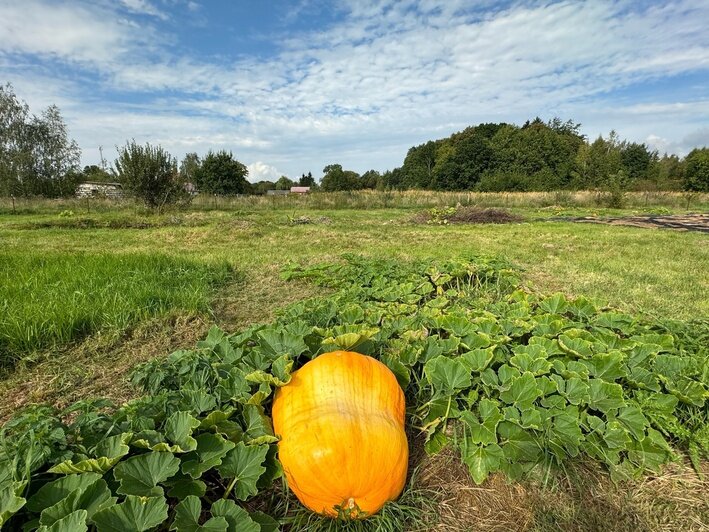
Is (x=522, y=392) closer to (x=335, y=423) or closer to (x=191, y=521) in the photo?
(x=335, y=423)

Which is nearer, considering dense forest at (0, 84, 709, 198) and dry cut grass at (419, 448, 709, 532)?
dry cut grass at (419, 448, 709, 532)

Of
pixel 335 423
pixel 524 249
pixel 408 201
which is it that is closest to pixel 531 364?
pixel 335 423

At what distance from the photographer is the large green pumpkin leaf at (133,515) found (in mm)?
1047

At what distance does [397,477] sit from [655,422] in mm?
1226

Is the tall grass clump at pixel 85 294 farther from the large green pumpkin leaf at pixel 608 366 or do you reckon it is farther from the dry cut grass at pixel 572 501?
the large green pumpkin leaf at pixel 608 366

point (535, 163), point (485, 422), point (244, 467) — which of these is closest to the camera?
point (244, 467)

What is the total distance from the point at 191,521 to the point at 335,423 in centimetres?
55

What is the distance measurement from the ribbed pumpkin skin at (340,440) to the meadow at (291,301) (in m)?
0.14

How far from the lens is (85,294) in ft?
11.8

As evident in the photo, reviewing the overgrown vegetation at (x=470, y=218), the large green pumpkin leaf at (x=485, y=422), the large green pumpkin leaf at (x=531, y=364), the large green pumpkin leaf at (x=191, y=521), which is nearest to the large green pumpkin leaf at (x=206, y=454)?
the large green pumpkin leaf at (x=191, y=521)

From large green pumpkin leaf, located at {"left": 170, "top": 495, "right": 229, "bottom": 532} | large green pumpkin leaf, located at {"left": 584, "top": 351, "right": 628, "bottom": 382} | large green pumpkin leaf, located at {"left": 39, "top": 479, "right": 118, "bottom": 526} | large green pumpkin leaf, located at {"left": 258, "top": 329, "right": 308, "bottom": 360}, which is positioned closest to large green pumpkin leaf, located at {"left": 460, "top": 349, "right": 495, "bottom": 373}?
large green pumpkin leaf, located at {"left": 584, "top": 351, "right": 628, "bottom": 382}

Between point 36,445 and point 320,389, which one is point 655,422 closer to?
point 320,389

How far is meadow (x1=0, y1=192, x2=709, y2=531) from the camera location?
156 centimetres

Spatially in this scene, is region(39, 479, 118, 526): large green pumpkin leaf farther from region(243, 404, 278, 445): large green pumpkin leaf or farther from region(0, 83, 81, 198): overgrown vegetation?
region(0, 83, 81, 198): overgrown vegetation
